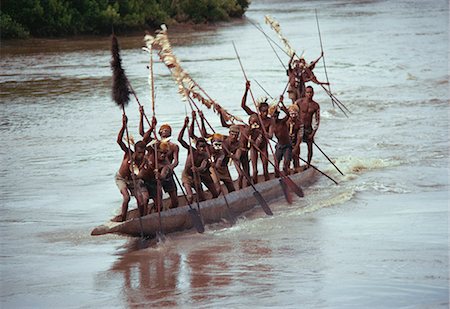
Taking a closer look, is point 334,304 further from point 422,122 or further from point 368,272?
point 422,122

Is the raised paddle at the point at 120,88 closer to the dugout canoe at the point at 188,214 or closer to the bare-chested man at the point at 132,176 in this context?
the bare-chested man at the point at 132,176

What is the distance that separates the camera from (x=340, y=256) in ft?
42.7

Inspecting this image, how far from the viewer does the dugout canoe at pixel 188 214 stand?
1302cm

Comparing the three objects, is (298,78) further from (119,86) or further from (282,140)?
(119,86)

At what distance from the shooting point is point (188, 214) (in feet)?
46.2

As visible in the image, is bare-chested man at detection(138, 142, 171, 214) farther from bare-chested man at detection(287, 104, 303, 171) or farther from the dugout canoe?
bare-chested man at detection(287, 104, 303, 171)

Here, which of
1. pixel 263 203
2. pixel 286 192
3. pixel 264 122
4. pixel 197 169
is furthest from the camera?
pixel 264 122

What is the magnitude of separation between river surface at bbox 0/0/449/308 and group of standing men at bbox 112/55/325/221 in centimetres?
65

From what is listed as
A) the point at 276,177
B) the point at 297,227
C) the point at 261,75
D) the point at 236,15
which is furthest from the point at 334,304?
the point at 236,15

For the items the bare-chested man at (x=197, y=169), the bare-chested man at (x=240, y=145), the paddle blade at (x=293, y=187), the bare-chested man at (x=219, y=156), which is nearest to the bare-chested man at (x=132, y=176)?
the bare-chested man at (x=197, y=169)

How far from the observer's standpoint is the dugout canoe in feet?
42.7

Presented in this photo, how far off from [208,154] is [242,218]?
1115mm

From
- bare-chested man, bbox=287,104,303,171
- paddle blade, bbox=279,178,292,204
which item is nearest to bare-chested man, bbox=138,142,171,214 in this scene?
paddle blade, bbox=279,178,292,204

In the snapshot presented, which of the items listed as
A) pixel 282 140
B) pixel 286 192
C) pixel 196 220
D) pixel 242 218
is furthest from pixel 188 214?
pixel 282 140
